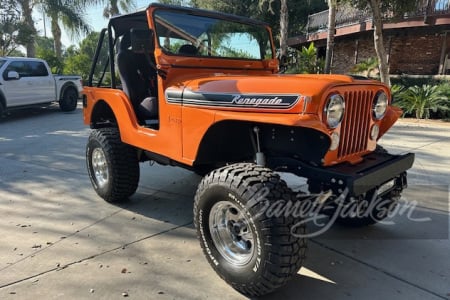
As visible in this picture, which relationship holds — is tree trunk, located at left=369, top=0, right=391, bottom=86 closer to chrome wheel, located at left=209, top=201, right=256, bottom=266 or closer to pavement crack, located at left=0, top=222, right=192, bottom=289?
pavement crack, located at left=0, top=222, right=192, bottom=289

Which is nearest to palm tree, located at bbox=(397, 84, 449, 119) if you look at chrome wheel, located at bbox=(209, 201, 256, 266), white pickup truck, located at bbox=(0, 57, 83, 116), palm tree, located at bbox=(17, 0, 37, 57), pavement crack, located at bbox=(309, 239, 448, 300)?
pavement crack, located at bbox=(309, 239, 448, 300)

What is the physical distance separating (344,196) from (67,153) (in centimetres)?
537

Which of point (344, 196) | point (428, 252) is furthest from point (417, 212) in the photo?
point (344, 196)

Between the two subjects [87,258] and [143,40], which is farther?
[143,40]

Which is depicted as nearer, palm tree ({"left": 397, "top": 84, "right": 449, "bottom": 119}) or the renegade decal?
the renegade decal

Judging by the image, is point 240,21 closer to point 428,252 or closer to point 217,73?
point 217,73

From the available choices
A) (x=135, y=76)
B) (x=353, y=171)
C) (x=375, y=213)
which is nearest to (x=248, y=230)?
(x=353, y=171)

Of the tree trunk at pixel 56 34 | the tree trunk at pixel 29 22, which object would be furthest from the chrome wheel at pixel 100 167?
the tree trunk at pixel 29 22

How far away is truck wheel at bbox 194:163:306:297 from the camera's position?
2.41 metres

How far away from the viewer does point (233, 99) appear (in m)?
2.75

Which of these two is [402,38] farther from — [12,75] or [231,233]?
[231,233]

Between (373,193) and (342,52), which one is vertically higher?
(342,52)

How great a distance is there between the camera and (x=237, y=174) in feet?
8.63

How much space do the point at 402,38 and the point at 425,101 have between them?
262 inches
